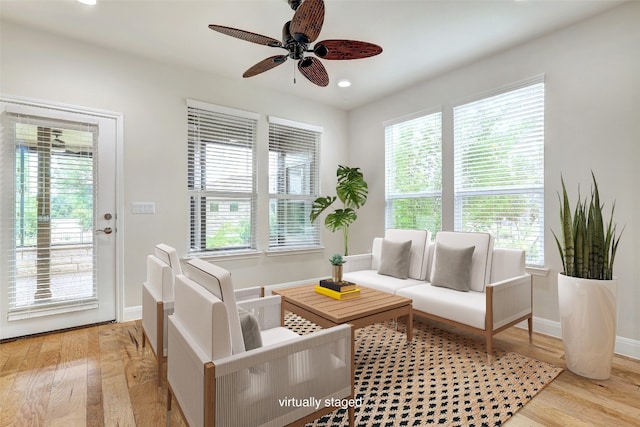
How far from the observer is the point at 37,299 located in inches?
116

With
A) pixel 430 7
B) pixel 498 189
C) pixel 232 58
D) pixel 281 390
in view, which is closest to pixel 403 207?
pixel 498 189

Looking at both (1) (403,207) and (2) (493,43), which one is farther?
(1) (403,207)

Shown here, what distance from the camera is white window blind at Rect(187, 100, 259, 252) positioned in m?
3.87

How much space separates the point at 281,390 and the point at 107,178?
9.93 ft

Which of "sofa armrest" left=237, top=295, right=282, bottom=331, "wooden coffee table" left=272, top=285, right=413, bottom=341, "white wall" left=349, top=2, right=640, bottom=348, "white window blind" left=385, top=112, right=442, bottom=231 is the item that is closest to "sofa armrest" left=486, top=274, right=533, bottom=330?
"white wall" left=349, top=2, right=640, bottom=348

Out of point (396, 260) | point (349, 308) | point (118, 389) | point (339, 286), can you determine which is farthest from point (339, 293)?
point (118, 389)

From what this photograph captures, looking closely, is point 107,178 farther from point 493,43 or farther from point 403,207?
point 493,43

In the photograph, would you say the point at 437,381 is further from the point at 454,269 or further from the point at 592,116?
the point at 592,116

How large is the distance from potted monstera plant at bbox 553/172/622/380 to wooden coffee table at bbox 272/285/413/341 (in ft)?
3.76

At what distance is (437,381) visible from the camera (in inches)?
84.7

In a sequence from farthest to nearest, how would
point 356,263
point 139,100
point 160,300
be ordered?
point 356,263 < point 139,100 < point 160,300

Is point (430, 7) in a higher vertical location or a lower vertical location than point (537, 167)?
higher

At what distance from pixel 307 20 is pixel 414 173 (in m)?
2.87

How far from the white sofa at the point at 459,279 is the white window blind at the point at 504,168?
434 millimetres
